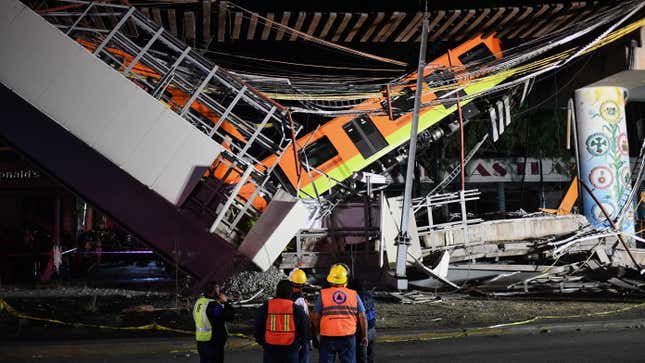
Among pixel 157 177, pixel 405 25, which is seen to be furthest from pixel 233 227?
pixel 405 25

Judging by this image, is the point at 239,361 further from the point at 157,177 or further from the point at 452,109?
the point at 452,109

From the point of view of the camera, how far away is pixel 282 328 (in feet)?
20.2

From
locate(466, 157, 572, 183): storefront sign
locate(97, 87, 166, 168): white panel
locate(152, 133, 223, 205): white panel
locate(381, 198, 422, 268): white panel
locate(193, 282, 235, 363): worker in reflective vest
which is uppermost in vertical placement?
locate(466, 157, 572, 183): storefront sign

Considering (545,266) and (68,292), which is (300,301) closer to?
(545,266)

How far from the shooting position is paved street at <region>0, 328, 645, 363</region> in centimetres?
906

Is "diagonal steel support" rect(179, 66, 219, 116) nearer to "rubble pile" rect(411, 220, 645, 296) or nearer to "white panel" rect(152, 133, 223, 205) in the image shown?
→ "white panel" rect(152, 133, 223, 205)

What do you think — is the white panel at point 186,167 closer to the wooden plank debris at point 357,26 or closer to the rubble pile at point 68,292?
the rubble pile at point 68,292

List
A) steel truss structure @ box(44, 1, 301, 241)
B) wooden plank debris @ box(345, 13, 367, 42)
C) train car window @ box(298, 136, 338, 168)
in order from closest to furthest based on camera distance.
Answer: steel truss structure @ box(44, 1, 301, 241) < wooden plank debris @ box(345, 13, 367, 42) < train car window @ box(298, 136, 338, 168)


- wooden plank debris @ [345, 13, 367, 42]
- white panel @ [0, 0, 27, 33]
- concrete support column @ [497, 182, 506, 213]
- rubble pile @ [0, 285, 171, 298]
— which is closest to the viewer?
white panel @ [0, 0, 27, 33]

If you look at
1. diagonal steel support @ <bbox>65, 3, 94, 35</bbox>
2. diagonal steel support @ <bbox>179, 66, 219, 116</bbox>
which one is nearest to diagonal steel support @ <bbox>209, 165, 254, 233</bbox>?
diagonal steel support @ <bbox>179, 66, 219, 116</bbox>

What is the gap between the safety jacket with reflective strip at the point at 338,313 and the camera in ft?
21.3

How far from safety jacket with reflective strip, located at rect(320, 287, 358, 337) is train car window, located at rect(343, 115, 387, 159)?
1068 centimetres

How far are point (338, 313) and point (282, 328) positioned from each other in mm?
648

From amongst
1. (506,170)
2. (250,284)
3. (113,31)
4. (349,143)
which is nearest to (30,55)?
(113,31)
